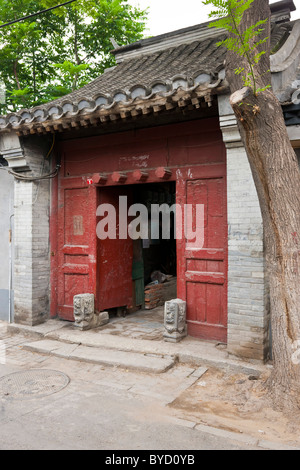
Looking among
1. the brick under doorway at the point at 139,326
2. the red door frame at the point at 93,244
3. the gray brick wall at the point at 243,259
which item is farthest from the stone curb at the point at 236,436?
the brick under doorway at the point at 139,326

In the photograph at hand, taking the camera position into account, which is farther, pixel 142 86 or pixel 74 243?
pixel 74 243

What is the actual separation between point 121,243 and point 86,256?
0.85 m

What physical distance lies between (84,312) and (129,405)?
2772 millimetres

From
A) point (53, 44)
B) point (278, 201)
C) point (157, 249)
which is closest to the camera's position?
point (278, 201)

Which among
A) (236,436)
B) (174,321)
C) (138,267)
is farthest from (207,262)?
(236,436)

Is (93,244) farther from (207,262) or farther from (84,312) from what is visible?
(207,262)

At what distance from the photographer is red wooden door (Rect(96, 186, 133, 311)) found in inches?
283

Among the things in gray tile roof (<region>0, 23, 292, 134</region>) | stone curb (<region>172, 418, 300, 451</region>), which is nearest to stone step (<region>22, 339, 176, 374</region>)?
stone curb (<region>172, 418, 300, 451</region>)

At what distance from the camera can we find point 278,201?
12.3ft

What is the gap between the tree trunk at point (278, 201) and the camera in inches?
146

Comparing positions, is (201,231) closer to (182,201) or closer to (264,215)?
(182,201)

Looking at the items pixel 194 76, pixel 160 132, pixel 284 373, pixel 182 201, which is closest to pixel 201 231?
pixel 182 201

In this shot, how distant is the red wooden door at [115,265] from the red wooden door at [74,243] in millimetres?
182

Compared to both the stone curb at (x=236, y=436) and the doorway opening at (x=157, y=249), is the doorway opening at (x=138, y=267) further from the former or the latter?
the stone curb at (x=236, y=436)
